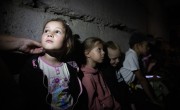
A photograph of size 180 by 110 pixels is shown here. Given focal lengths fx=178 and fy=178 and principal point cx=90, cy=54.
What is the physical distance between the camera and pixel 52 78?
1.93m

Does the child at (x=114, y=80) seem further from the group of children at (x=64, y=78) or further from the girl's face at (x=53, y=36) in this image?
the girl's face at (x=53, y=36)

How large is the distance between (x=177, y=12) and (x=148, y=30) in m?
2.47

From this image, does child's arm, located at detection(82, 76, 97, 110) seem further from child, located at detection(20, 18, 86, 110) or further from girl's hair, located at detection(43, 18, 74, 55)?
girl's hair, located at detection(43, 18, 74, 55)

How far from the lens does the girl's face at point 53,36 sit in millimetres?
1848

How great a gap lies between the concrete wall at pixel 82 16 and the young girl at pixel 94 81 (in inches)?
12.1

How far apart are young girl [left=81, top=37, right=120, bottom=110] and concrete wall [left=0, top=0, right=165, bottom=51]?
0.31 metres

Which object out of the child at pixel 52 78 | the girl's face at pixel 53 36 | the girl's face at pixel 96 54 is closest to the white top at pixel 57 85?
the child at pixel 52 78

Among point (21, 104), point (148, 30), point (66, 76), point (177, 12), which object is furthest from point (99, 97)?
point (177, 12)

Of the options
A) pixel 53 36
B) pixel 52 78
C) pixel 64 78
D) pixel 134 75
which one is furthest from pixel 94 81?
pixel 134 75

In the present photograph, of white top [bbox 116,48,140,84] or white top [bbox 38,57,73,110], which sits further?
white top [bbox 116,48,140,84]

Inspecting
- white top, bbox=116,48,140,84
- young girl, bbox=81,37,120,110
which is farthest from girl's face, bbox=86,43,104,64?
white top, bbox=116,48,140,84

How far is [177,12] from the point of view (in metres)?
6.36

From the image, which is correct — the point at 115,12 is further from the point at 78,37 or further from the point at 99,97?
the point at 99,97

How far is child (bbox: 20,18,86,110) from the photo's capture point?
1.76 m
